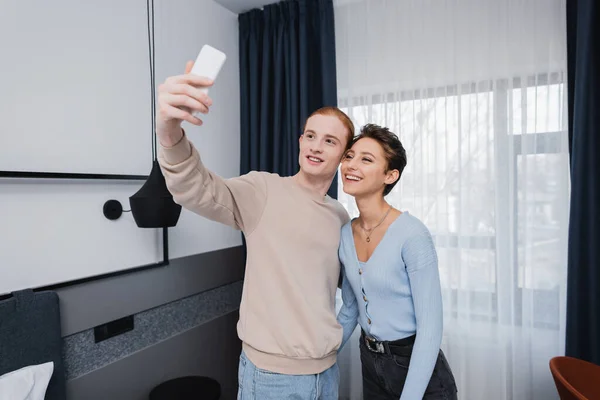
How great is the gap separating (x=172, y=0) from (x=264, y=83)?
672 millimetres

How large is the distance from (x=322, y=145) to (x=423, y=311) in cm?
66

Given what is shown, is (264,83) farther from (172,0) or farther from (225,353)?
(225,353)

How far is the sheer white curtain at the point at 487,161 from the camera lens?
1838 millimetres

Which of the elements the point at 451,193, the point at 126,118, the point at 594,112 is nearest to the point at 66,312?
the point at 126,118

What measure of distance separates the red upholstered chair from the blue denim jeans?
1.02 m

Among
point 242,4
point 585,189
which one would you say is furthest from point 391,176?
point 242,4

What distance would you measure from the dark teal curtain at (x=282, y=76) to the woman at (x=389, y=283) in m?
0.88

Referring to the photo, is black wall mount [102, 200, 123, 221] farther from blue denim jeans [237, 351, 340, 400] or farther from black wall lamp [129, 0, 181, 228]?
blue denim jeans [237, 351, 340, 400]

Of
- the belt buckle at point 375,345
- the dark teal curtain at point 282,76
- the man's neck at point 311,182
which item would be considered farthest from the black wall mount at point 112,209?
the belt buckle at point 375,345

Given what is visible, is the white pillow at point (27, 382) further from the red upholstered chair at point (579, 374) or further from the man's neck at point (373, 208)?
the red upholstered chair at point (579, 374)

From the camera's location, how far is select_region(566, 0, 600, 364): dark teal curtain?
168 centimetres

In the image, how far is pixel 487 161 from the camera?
1.93 m

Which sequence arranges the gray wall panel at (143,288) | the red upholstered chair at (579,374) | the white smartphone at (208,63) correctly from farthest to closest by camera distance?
the red upholstered chair at (579,374)
the gray wall panel at (143,288)
the white smartphone at (208,63)

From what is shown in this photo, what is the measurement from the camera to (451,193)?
2.01 metres
